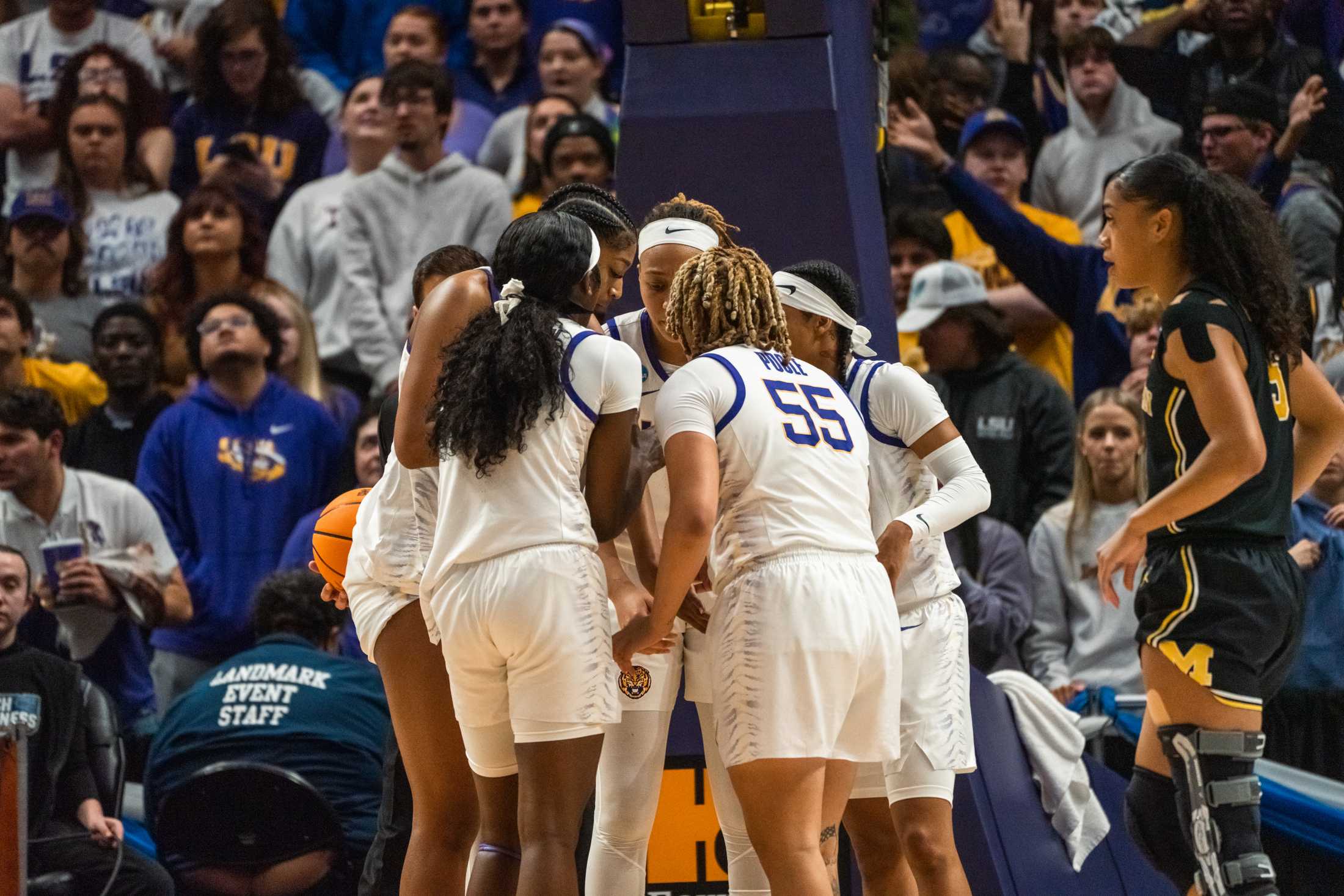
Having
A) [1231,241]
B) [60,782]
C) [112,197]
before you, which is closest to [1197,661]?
[1231,241]

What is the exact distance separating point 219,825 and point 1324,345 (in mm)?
4661

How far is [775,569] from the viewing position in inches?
154

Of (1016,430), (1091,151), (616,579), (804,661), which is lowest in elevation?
(1016,430)

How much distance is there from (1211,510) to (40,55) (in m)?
8.39

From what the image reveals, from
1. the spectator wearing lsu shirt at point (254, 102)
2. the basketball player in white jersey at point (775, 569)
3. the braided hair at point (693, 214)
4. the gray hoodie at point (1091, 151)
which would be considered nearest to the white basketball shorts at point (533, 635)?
the basketball player in white jersey at point (775, 569)

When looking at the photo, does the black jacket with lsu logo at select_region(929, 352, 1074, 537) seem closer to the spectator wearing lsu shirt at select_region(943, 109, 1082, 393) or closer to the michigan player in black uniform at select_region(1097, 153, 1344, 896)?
the spectator wearing lsu shirt at select_region(943, 109, 1082, 393)

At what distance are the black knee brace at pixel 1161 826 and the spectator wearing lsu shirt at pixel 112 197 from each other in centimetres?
636

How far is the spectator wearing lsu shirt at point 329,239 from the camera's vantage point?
871 centimetres

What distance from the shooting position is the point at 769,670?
3.84 metres

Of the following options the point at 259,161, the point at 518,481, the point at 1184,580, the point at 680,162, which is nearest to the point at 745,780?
the point at 518,481

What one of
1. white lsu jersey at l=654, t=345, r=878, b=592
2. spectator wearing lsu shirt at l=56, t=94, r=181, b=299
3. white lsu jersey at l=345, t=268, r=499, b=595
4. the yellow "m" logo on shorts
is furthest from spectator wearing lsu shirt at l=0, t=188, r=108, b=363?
the yellow "m" logo on shorts

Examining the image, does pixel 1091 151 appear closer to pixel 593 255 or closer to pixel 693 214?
pixel 693 214

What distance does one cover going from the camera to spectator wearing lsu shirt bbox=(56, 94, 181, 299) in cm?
909

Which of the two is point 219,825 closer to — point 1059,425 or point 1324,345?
point 1059,425
